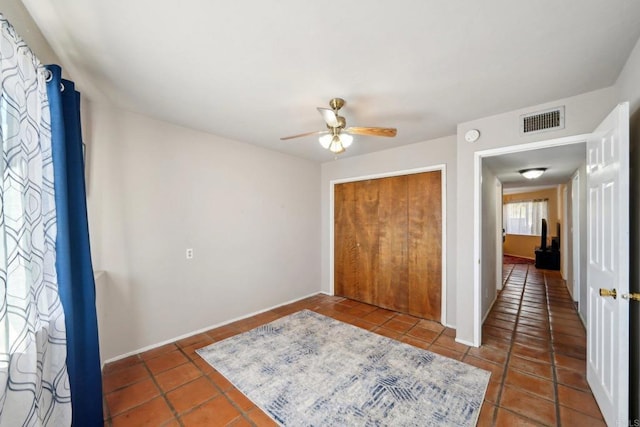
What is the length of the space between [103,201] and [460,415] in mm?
3526

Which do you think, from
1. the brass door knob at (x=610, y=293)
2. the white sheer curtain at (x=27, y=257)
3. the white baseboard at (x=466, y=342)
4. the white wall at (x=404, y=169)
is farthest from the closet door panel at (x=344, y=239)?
the white sheer curtain at (x=27, y=257)

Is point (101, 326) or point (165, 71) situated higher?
point (165, 71)

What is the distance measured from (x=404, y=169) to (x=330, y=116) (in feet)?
6.84

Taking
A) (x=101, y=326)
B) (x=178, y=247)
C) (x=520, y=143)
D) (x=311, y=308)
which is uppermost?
(x=520, y=143)

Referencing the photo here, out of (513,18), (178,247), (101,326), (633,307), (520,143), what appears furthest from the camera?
(178,247)

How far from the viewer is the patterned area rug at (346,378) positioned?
1801 millimetres

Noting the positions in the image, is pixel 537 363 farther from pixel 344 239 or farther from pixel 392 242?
pixel 344 239

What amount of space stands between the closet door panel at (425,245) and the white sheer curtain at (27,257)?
3.57 meters

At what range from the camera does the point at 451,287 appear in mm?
3316

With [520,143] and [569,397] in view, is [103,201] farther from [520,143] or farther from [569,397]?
[569,397]

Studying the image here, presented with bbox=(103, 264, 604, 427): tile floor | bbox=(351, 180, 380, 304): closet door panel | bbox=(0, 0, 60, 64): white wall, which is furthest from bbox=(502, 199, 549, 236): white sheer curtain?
bbox=(0, 0, 60, 64): white wall

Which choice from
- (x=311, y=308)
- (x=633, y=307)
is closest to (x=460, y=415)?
(x=633, y=307)

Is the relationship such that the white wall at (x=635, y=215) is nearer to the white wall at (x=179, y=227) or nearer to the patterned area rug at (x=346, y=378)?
the patterned area rug at (x=346, y=378)

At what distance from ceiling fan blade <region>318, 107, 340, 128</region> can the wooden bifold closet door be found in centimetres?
197
